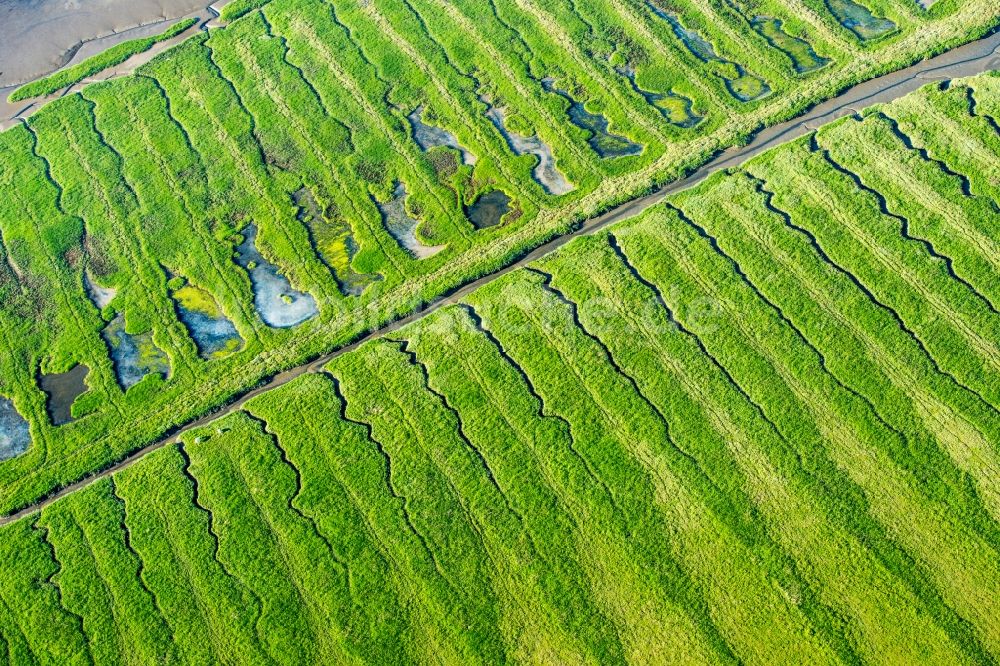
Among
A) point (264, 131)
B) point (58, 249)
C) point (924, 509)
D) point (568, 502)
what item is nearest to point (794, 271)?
point (924, 509)

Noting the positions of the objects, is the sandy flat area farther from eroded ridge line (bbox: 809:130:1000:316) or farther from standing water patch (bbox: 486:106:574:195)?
eroded ridge line (bbox: 809:130:1000:316)

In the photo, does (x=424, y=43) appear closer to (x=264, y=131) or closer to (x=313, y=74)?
(x=313, y=74)

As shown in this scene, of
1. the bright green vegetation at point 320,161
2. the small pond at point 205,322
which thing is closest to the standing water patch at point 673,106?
the bright green vegetation at point 320,161

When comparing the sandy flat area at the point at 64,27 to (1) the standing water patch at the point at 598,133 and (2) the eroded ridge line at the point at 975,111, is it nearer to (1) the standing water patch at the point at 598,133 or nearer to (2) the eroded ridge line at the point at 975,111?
(1) the standing water patch at the point at 598,133

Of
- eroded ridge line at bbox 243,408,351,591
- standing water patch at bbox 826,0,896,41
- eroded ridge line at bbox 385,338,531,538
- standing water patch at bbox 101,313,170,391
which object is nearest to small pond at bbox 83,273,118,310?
standing water patch at bbox 101,313,170,391

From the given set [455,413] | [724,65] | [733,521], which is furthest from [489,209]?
[733,521]
